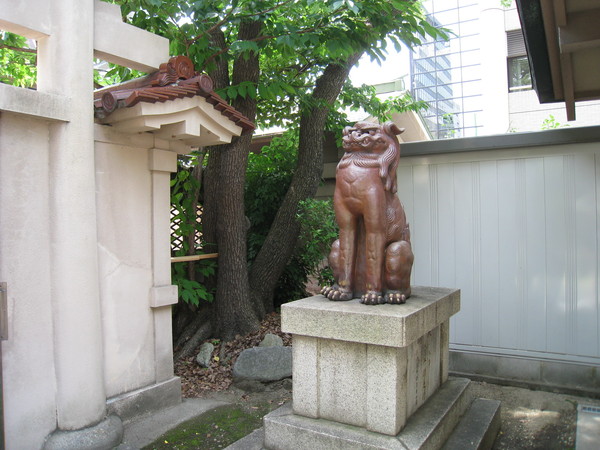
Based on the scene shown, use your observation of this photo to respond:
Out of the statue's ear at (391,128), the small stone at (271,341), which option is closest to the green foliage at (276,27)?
the statue's ear at (391,128)

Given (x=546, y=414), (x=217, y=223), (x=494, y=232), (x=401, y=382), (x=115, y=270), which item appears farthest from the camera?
(x=217, y=223)

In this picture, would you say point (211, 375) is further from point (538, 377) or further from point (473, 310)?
point (538, 377)

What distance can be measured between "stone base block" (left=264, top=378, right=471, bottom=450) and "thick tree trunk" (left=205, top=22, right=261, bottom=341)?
302 centimetres

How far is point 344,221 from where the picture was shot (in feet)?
12.5

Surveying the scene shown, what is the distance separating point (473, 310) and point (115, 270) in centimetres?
426

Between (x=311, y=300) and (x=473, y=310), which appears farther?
(x=473, y=310)

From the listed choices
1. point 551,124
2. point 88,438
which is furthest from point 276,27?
point 551,124

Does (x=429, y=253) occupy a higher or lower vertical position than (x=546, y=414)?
higher

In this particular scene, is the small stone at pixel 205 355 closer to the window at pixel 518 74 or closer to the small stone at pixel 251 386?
the small stone at pixel 251 386

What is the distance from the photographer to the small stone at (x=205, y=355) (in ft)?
20.5

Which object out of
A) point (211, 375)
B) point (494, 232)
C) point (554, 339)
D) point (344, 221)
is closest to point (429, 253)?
point (494, 232)

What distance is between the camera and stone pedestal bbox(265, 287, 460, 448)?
10.6 ft

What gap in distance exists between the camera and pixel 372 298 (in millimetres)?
3566

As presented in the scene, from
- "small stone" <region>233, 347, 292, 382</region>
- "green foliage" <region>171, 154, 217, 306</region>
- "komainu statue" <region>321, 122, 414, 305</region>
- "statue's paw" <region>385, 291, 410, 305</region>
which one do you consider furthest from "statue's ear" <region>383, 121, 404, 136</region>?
"green foliage" <region>171, 154, 217, 306</region>
